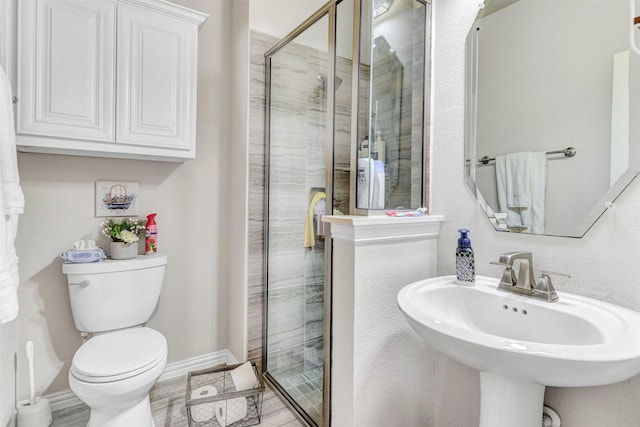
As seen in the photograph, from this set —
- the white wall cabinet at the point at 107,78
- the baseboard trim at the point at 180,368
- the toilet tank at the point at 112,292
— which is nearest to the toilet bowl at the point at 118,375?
the toilet tank at the point at 112,292

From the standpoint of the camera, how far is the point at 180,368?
1.99m

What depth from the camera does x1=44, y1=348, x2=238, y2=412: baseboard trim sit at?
1.64 m

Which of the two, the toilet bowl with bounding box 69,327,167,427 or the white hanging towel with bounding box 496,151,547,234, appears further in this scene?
the toilet bowl with bounding box 69,327,167,427

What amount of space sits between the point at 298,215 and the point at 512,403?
1.25 meters

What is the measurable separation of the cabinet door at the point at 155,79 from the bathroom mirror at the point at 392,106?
40.4 inches

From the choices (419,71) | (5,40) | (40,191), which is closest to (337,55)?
(419,71)

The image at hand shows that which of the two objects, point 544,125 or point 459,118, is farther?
point 459,118

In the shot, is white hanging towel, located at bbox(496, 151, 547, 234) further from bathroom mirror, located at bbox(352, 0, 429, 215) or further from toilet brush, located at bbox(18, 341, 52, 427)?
toilet brush, located at bbox(18, 341, 52, 427)

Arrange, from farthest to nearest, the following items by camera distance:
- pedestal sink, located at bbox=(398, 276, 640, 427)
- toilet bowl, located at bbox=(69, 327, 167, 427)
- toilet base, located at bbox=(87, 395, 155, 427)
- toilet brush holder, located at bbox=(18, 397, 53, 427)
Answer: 1. toilet brush holder, located at bbox=(18, 397, 53, 427)
2. toilet base, located at bbox=(87, 395, 155, 427)
3. toilet bowl, located at bbox=(69, 327, 167, 427)
4. pedestal sink, located at bbox=(398, 276, 640, 427)

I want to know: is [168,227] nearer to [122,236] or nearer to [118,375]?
[122,236]

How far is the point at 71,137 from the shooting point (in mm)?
1439

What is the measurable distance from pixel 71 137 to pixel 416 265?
5.40ft

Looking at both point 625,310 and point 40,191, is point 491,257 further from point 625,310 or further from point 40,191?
point 40,191

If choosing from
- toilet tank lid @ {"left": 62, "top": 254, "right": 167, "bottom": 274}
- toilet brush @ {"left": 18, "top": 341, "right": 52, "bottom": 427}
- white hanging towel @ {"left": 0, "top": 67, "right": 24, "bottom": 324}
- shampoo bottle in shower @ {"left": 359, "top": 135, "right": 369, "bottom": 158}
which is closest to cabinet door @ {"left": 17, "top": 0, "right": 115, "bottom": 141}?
white hanging towel @ {"left": 0, "top": 67, "right": 24, "bottom": 324}
